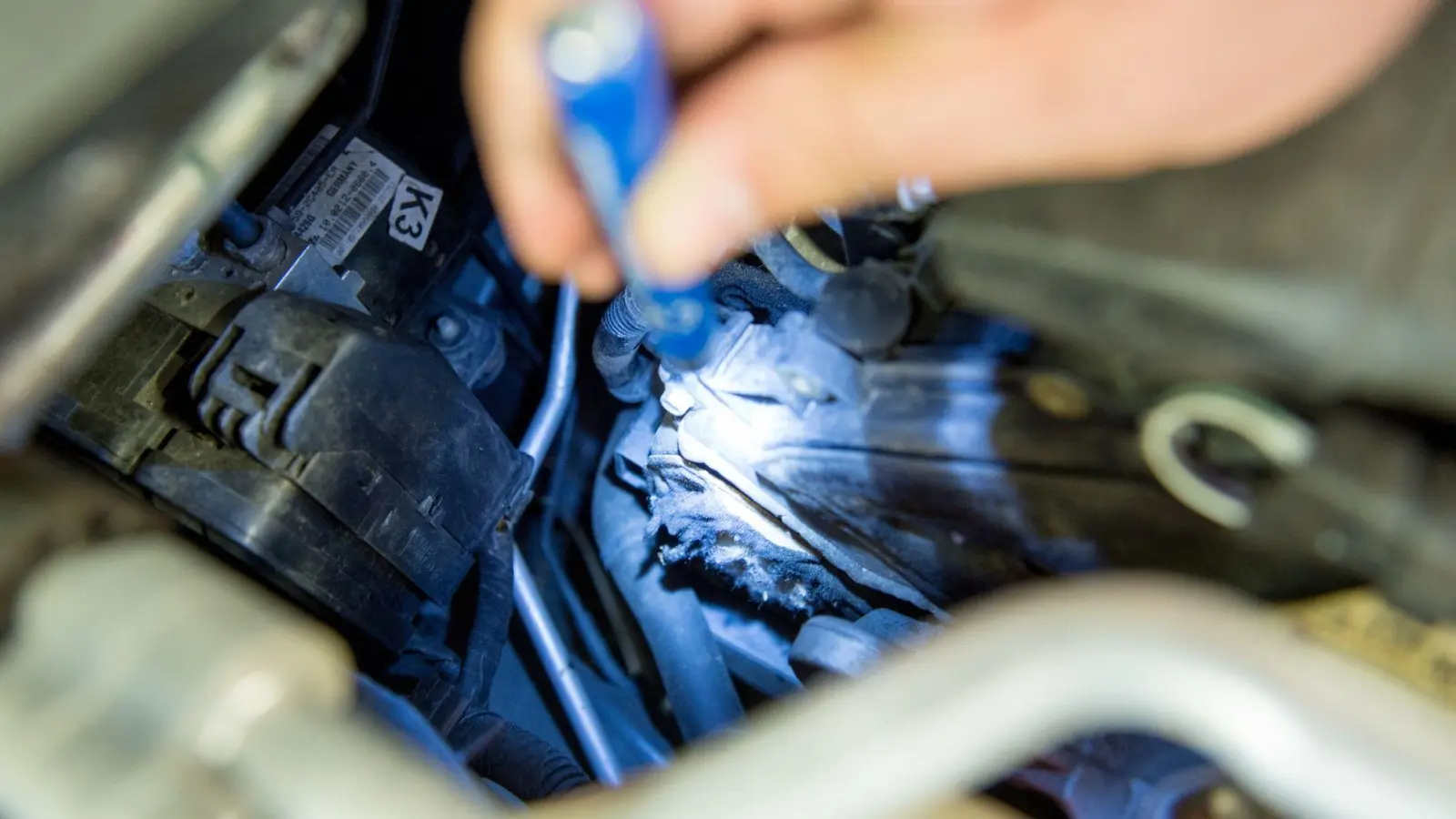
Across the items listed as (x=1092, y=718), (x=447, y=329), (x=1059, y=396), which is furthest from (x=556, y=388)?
(x=1092, y=718)

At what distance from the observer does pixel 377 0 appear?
0.97 meters

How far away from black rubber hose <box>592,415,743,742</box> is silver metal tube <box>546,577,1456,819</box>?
1.83ft

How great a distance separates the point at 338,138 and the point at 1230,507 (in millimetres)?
945

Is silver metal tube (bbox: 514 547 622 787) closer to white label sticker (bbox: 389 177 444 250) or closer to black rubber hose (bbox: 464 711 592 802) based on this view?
black rubber hose (bbox: 464 711 592 802)

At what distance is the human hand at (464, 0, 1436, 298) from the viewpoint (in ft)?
1.25

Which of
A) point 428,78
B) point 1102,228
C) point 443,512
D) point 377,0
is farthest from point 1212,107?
point 428,78

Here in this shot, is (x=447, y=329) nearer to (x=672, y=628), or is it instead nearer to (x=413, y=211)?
(x=413, y=211)

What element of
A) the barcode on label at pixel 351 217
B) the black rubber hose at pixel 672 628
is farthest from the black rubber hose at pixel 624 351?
the barcode on label at pixel 351 217

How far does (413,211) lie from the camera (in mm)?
1075

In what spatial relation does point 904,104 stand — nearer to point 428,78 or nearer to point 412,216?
point 412,216

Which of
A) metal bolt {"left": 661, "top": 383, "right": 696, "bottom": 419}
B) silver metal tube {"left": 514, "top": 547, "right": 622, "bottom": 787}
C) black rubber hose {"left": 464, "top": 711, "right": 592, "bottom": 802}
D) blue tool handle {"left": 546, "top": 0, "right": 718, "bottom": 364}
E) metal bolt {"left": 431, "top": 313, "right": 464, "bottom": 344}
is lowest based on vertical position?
silver metal tube {"left": 514, "top": 547, "right": 622, "bottom": 787}

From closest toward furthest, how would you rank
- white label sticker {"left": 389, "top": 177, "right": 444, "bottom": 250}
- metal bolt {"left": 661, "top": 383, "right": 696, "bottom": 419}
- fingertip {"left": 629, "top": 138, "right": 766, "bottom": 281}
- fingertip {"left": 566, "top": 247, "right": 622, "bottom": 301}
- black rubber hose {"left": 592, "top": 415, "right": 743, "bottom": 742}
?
fingertip {"left": 629, "top": 138, "right": 766, "bottom": 281} → fingertip {"left": 566, "top": 247, "right": 622, "bottom": 301} → metal bolt {"left": 661, "top": 383, "right": 696, "bottom": 419} → black rubber hose {"left": 592, "top": 415, "right": 743, "bottom": 742} → white label sticker {"left": 389, "top": 177, "right": 444, "bottom": 250}

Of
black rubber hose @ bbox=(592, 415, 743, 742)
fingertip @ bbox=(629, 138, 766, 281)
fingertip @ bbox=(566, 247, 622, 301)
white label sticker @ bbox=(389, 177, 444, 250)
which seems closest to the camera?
fingertip @ bbox=(629, 138, 766, 281)

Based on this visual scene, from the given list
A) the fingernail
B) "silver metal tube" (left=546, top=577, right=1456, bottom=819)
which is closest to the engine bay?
"silver metal tube" (left=546, top=577, right=1456, bottom=819)
